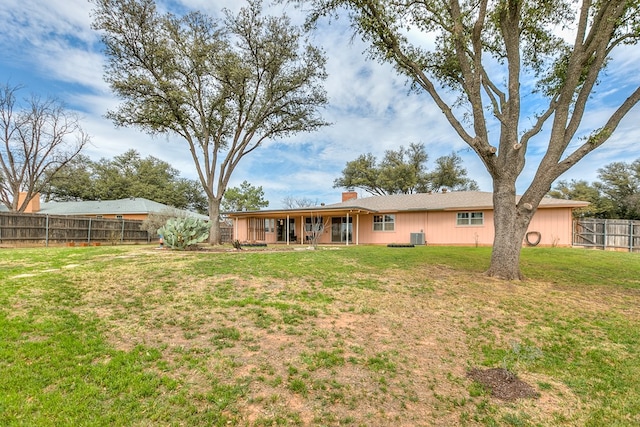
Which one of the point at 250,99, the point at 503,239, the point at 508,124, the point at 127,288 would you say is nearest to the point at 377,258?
the point at 503,239

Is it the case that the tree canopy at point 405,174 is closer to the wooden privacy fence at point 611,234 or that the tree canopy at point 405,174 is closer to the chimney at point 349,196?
the chimney at point 349,196

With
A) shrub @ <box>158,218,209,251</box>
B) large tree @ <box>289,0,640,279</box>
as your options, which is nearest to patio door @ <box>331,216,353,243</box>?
shrub @ <box>158,218,209,251</box>

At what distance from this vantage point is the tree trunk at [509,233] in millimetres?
7211

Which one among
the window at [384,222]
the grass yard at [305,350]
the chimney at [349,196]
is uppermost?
the chimney at [349,196]

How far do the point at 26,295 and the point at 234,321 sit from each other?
3458 mm

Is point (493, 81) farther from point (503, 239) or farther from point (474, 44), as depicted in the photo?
point (503, 239)

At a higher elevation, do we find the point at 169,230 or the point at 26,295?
the point at 169,230

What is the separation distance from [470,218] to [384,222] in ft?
16.1

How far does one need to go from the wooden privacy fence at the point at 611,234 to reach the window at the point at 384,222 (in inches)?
385

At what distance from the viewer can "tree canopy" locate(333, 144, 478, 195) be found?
32781mm

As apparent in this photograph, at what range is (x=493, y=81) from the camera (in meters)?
9.02

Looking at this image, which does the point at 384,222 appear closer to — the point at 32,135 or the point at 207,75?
the point at 207,75

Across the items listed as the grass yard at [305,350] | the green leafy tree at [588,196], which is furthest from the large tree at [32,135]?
the green leafy tree at [588,196]

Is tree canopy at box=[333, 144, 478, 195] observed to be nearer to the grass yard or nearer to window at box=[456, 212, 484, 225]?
window at box=[456, 212, 484, 225]
